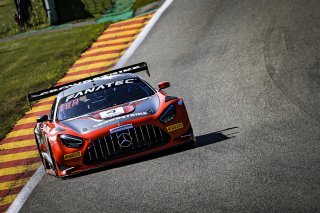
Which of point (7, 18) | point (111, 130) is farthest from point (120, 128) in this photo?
point (7, 18)

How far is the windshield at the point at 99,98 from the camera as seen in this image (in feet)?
37.9

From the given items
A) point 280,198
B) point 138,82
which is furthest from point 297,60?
point 280,198

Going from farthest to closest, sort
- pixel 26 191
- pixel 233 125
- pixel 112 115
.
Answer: pixel 233 125 < pixel 26 191 < pixel 112 115

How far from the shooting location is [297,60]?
15758mm

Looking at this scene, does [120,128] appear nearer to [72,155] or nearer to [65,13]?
[72,155]

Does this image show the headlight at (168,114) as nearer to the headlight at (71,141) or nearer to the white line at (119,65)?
the headlight at (71,141)

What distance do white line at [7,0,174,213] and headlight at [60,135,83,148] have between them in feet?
4.21

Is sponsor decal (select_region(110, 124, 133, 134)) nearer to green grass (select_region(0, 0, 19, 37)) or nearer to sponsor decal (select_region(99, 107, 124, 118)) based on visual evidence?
sponsor decal (select_region(99, 107, 124, 118))

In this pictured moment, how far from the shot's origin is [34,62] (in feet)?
78.0

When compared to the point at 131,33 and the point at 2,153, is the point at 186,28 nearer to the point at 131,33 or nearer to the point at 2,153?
the point at 131,33


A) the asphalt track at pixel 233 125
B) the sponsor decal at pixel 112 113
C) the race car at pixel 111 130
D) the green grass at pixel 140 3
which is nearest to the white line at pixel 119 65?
the asphalt track at pixel 233 125

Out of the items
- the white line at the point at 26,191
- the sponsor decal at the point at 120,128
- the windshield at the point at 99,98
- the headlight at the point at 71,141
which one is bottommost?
the white line at the point at 26,191

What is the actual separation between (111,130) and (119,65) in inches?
380

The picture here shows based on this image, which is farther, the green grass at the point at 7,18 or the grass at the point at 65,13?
the green grass at the point at 7,18
